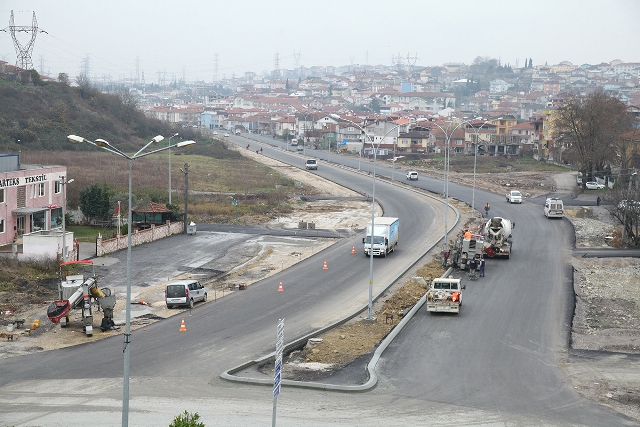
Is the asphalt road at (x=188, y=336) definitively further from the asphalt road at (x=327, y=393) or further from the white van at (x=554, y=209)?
the white van at (x=554, y=209)

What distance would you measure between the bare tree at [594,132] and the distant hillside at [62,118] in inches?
1854

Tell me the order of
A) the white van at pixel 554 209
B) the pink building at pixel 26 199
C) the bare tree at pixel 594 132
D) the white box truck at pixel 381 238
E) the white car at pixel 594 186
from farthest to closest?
1. the bare tree at pixel 594 132
2. the white car at pixel 594 186
3. the white van at pixel 554 209
4. the pink building at pixel 26 199
5. the white box truck at pixel 381 238

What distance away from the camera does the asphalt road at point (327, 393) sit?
1953 centimetres

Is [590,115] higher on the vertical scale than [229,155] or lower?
higher

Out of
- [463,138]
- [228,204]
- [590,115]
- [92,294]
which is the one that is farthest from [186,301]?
[463,138]

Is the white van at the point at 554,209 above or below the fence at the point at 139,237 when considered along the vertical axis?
above

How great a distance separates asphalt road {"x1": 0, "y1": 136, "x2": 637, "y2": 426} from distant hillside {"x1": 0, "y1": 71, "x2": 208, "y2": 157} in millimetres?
57163

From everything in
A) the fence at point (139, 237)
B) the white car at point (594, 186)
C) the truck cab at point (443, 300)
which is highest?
the white car at point (594, 186)

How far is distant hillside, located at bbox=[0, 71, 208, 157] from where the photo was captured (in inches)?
3614

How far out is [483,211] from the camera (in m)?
61.5

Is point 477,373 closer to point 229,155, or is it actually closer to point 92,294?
point 92,294

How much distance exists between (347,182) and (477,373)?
57264 mm

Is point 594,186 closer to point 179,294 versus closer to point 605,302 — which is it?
point 605,302

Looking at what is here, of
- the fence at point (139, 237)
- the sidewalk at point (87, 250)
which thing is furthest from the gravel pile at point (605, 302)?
the sidewalk at point (87, 250)
